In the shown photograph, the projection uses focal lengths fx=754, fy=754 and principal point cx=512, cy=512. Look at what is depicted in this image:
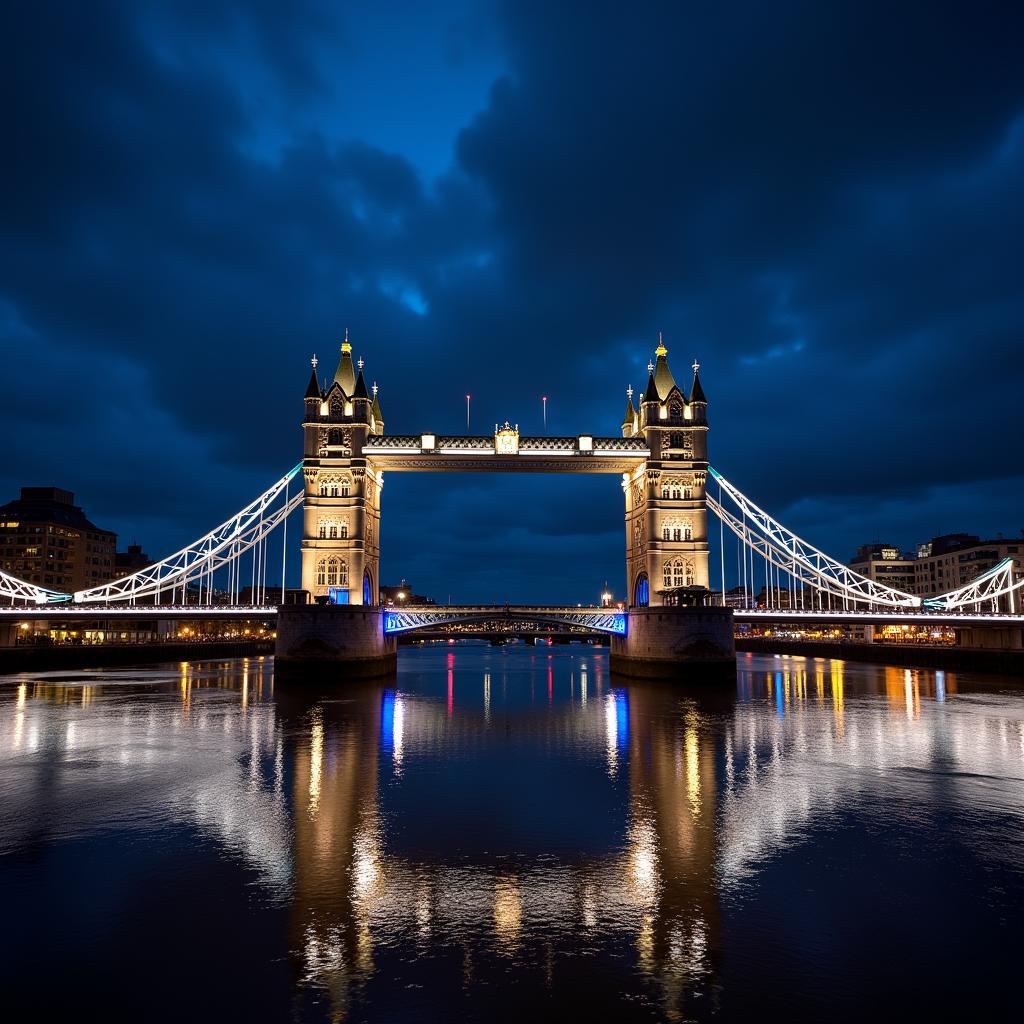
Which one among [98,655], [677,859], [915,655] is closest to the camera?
[677,859]

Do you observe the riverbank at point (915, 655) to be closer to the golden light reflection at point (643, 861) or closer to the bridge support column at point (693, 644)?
the bridge support column at point (693, 644)

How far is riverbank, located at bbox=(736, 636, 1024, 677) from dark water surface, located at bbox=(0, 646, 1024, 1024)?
42437 mm

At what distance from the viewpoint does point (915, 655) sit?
77.1 meters

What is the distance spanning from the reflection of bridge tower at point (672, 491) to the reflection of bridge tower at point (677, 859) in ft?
103

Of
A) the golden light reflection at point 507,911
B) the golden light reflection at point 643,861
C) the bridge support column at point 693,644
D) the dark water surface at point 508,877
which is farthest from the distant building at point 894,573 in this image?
the golden light reflection at point 507,911

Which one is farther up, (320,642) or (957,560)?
(957,560)

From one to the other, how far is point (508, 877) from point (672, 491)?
50269mm

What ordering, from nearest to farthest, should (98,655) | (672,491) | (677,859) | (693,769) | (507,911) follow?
A: (507,911) → (677,859) → (693,769) → (672,491) → (98,655)

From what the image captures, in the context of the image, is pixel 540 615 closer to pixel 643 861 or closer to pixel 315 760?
pixel 315 760

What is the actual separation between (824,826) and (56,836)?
16.2 meters

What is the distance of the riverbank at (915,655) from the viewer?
6341 centimetres

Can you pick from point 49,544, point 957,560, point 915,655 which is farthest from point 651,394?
point 49,544

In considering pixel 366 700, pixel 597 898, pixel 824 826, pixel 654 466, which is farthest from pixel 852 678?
pixel 597 898

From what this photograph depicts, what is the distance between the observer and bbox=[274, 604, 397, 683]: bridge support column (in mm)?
53594
